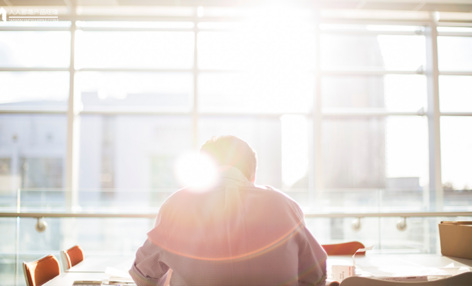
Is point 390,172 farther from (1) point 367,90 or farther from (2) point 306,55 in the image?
(2) point 306,55

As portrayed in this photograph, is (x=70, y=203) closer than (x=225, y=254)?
No

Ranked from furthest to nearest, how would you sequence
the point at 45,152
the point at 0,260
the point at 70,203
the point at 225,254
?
the point at 45,152
the point at 70,203
the point at 0,260
the point at 225,254

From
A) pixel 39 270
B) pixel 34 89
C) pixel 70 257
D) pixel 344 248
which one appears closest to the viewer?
pixel 39 270

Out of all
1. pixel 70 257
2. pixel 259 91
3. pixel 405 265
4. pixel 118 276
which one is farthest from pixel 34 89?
pixel 405 265

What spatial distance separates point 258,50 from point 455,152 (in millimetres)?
3147

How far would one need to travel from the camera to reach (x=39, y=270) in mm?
Result: 2184

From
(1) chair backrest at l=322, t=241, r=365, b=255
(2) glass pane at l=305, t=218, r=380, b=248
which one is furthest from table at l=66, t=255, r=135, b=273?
(2) glass pane at l=305, t=218, r=380, b=248

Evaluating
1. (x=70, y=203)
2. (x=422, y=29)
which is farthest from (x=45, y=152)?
(x=422, y=29)

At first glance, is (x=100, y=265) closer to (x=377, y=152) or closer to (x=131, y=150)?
(x=131, y=150)

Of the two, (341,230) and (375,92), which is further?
(375,92)

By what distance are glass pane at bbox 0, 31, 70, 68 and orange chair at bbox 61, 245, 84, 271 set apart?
3.40 meters

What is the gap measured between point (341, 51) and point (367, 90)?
2.22 ft

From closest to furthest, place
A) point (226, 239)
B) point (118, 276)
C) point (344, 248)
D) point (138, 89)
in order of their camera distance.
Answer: point (226, 239), point (118, 276), point (344, 248), point (138, 89)

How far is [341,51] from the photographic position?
219 inches
